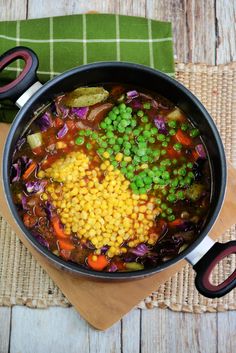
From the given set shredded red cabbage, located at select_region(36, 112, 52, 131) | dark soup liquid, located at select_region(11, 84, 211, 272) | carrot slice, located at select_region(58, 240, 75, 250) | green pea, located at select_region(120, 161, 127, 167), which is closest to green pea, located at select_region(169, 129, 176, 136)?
dark soup liquid, located at select_region(11, 84, 211, 272)

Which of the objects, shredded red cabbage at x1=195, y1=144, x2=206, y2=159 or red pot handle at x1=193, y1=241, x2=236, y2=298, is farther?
shredded red cabbage at x1=195, y1=144, x2=206, y2=159

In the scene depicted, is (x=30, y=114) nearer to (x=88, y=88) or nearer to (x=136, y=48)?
(x=88, y=88)

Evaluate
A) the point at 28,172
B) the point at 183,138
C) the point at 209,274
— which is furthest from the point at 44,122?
the point at 209,274

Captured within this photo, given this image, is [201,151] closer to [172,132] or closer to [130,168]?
[172,132]

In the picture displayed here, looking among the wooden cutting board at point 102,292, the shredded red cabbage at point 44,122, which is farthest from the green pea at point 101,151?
the wooden cutting board at point 102,292

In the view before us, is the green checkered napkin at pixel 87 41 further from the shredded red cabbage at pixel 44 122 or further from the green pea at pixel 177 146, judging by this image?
the green pea at pixel 177 146

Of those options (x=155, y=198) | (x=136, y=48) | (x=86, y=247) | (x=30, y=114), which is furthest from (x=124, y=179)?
(x=136, y=48)

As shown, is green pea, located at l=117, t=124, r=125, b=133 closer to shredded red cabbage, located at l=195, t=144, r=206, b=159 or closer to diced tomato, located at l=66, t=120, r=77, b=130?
diced tomato, located at l=66, t=120, r=77, b=130
